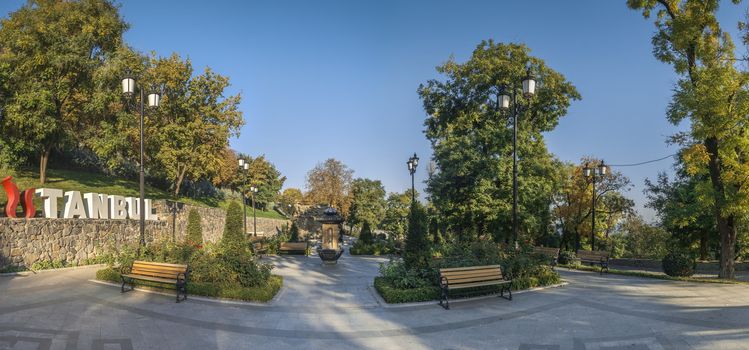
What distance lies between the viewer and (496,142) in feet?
77.2

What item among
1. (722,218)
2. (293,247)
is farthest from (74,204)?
(722,218)

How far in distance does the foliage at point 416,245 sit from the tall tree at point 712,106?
10.1 m

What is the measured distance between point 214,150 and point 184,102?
405cm

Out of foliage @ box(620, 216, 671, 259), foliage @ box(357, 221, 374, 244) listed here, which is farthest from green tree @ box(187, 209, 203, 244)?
foliage @ box(620, 216, 671, 259)

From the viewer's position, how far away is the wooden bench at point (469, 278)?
30.9ft

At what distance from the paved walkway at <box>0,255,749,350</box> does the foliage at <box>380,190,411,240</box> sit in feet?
98.1

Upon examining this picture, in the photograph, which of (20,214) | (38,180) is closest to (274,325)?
(20,214)

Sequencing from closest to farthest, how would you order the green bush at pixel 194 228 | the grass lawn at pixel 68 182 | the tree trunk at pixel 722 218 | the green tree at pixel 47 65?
the tree trunk at pixel 722 218, the green bush at pixel 194 228, the green tree at pixel 47 65, the grass lawn at pixel 68 182

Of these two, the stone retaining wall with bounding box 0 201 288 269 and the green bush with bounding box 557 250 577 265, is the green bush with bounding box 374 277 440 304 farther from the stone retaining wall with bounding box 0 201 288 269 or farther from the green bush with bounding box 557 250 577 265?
the green bush with bounding box 557 250 577 265

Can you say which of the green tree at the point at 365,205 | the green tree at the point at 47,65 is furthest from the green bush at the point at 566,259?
the green tree at the point at 365,205

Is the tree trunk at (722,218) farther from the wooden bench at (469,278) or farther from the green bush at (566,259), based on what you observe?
the wooden bench at (469,278)

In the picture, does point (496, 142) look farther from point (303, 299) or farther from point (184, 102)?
point (184, 102)

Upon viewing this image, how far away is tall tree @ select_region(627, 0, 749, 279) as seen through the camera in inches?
538

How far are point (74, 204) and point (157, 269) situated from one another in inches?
372
